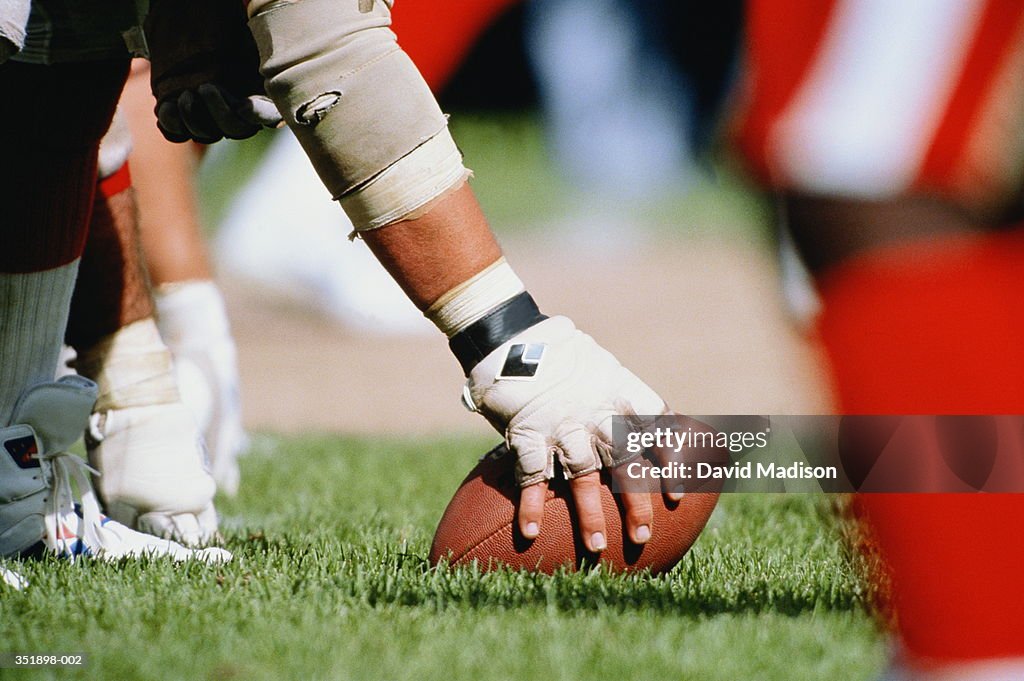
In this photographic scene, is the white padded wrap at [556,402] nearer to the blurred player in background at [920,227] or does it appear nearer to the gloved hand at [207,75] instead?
the gloved hand at [207,75]

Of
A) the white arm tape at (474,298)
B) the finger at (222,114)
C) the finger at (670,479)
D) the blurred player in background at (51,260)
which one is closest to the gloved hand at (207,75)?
the finger at (222,114)

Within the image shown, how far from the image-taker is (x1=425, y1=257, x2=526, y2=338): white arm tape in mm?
1643

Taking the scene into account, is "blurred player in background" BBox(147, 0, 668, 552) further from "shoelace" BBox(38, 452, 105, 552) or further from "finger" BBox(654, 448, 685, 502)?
"shoelace" BBox(38, 452, 105, 552)

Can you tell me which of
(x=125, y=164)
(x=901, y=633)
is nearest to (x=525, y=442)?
(x=901, y=633)

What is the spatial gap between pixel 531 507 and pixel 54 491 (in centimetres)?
83

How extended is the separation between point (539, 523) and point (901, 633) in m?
0.83

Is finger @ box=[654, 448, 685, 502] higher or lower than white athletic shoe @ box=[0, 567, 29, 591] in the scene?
higher

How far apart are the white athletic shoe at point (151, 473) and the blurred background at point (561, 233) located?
3.62ft

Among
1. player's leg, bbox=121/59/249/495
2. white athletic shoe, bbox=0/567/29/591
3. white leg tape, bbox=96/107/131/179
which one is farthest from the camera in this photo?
player's leg, bbox=121/59/249/495

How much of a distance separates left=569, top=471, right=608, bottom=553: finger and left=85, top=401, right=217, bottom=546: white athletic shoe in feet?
2.66

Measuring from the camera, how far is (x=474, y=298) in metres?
1.65

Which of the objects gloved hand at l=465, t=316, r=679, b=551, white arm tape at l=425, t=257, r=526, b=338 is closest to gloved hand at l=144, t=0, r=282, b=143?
white arm tape at l=425, t=257, r=526, b=338

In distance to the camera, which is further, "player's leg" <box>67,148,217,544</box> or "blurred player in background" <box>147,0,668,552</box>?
"player's leg" <box>67,148,217,544</box>

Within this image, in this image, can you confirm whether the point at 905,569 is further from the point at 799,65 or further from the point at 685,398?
the point at 685,398
